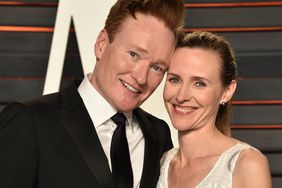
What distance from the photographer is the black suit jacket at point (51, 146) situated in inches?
65.8

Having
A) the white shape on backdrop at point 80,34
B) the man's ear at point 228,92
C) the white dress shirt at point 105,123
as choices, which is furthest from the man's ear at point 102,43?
the white shape on backdrop at point 80,34

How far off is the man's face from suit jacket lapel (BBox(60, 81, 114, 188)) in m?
0.12

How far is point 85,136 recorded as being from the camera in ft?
5.90

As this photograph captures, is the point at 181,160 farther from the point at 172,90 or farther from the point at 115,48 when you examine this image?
the point at 115,48

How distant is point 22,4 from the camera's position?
3143 mm

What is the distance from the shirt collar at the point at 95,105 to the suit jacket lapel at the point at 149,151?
0.18 meters

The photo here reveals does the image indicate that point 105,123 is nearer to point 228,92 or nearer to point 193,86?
point 193,86

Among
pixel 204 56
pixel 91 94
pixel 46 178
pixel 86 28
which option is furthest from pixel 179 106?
pixel 86 28

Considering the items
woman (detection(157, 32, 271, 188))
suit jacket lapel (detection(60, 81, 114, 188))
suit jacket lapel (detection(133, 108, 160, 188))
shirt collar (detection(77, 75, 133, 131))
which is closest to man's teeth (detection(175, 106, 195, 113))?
woman (detection(157, 32, 271, 188))

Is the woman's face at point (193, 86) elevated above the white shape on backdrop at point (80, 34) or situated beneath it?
situated beneath

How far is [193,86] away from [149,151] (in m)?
0.27

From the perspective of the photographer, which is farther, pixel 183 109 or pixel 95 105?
pixel 183 109

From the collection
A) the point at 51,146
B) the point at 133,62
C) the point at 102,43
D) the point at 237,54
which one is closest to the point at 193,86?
the point at 133,62

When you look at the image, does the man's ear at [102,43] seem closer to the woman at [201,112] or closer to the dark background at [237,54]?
the woman at [201,112]
